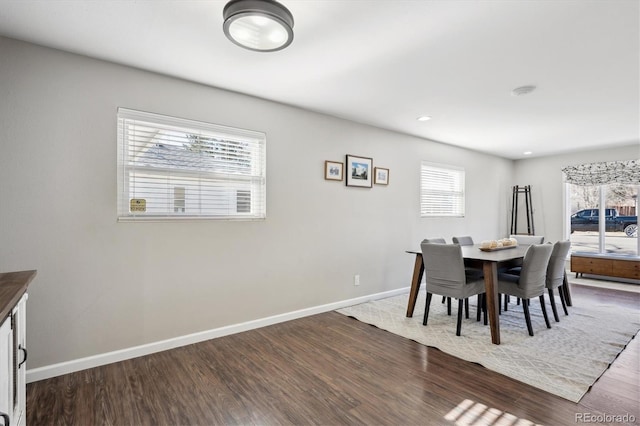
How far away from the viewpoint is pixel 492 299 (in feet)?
9.70

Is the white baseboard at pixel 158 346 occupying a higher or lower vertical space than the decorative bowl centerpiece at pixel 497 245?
lower

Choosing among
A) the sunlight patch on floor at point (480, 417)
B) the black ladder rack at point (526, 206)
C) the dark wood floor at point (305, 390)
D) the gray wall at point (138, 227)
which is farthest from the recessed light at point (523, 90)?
the black ladder rack at point (526, 206)

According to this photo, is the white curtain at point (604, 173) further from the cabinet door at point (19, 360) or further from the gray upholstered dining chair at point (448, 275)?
the cabinet door at point (19, 360)

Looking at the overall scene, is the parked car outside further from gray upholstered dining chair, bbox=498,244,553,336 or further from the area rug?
gray upholstered dining chair, bbox=498,244,553,336

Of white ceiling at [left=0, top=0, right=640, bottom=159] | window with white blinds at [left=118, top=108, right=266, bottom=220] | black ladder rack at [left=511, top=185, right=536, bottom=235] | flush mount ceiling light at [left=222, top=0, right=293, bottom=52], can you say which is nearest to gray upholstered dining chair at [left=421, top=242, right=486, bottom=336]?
white ceiling at [left=0, top=0, right=640, bottom=159]

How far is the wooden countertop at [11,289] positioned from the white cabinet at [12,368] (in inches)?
2.2

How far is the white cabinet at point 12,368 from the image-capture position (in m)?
1.21

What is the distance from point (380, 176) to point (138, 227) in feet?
9.86

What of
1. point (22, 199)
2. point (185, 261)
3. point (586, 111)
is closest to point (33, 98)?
point (22, 199)

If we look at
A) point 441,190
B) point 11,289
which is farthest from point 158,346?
point 441,190

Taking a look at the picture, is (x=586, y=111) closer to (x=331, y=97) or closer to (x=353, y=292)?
(x=331, y=97)

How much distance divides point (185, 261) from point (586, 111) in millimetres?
4584

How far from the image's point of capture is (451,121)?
4141 mm

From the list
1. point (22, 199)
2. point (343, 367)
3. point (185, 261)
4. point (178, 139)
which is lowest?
point (343, 367)
